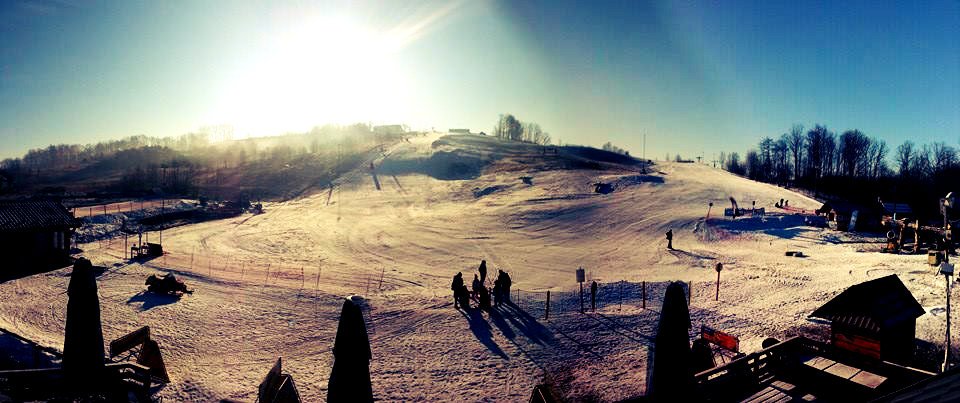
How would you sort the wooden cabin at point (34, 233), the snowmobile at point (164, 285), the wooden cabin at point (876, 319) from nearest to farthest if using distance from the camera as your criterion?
the wooden cabin at point (876, 319), the snowmobile at point (164, 285), the wooden cabin at point (34, 233)

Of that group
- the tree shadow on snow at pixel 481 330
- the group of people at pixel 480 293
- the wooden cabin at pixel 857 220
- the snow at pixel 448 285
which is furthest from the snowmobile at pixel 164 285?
the wooden cabin at pixel 857 220

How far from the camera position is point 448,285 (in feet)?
85.0

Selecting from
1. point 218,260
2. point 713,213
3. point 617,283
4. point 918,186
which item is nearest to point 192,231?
point 218,260

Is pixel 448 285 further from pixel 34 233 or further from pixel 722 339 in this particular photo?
pixel 34 233

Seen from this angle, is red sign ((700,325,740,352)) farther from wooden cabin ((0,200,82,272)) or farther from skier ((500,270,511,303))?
wooden cabin ((0,200,82,272))

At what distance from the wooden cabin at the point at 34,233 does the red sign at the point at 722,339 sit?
33.9 m

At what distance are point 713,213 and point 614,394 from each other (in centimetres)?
3884

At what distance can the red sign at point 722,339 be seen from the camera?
12969 mm

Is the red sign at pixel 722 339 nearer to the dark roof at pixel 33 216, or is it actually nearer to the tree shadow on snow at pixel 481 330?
the tree shadow on snow at pixel 481 330

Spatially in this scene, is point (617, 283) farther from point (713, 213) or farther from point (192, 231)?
point (192, 231)

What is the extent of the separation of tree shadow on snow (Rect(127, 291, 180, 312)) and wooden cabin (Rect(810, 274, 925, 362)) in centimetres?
2406

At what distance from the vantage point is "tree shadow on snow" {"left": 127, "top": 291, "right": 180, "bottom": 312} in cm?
2062

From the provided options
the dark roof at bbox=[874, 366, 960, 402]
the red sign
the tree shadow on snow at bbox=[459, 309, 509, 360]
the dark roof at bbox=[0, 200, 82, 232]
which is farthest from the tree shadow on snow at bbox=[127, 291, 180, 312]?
the dark roof at bbox=[874, 366, 960, 402]

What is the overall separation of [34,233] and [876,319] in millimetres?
39196
